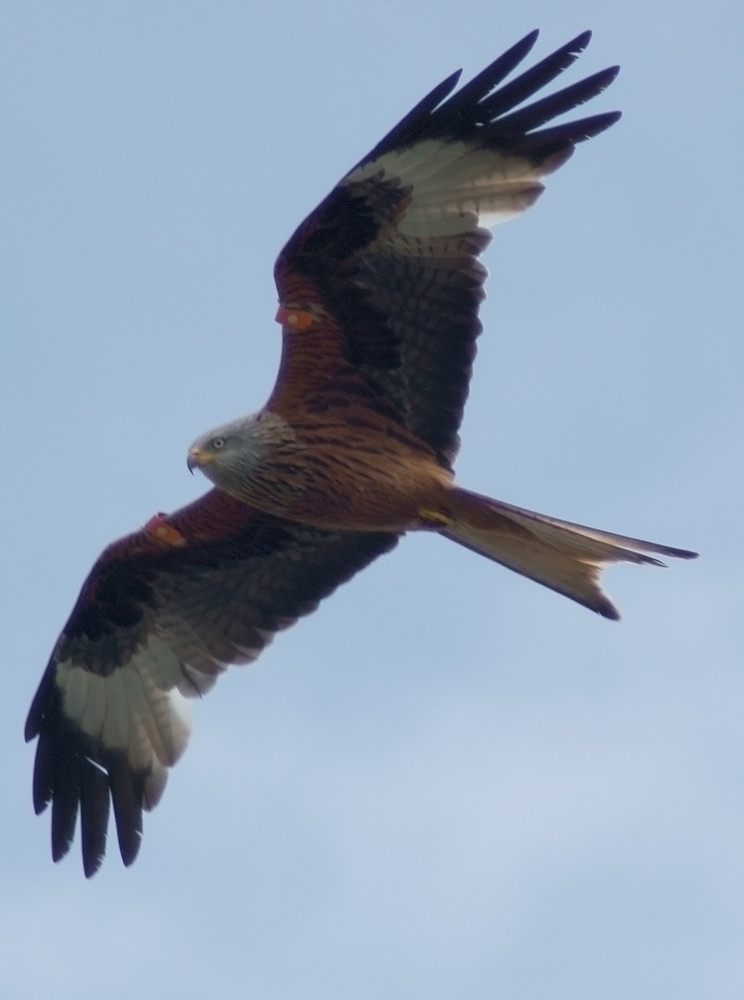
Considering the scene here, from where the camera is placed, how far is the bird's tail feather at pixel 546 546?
999 centimetres

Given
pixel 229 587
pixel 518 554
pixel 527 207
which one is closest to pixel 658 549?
pixel 518 554

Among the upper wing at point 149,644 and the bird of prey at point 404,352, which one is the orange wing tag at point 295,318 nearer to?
the bird of prey at point 404,352

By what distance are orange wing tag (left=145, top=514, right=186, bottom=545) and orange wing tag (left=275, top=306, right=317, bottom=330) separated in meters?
1.68

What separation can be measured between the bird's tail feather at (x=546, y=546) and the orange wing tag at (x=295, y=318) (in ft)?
3.91

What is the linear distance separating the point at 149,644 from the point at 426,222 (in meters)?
3.41

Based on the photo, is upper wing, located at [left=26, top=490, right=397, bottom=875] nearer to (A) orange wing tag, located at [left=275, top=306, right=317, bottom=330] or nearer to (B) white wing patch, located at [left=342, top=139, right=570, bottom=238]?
(A) orange wing tag, located at [left=275, top=306, right=317, bottom=330]

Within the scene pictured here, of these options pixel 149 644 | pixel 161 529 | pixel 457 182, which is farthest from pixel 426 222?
pixel 149 644

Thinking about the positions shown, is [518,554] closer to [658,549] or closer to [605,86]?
[658,549]

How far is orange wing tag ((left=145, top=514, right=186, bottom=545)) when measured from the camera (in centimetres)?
1128

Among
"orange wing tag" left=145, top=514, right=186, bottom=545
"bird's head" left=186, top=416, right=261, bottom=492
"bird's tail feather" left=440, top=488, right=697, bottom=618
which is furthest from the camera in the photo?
"orange wing tag" left=145, top=514, right=186, bottom=545

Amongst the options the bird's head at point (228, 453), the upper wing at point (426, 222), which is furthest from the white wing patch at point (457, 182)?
the bird's head at point (228, 453)

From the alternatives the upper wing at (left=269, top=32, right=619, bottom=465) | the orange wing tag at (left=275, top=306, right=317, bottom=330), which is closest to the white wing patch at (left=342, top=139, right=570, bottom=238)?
the upper wing at (left=269, top=32, right=619, bottom=465)

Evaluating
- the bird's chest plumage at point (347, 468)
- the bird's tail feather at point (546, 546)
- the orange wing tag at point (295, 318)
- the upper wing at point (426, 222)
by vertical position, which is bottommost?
the bird's tail feather at point (546, 546)

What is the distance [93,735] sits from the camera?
1195 cm
